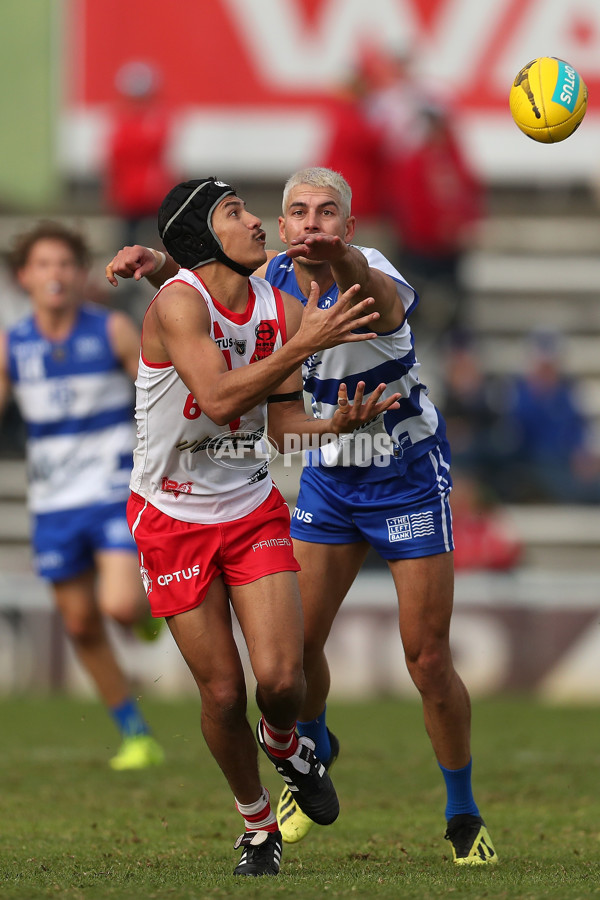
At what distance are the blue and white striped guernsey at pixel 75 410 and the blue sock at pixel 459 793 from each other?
3.40 m

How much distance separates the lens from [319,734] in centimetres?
625

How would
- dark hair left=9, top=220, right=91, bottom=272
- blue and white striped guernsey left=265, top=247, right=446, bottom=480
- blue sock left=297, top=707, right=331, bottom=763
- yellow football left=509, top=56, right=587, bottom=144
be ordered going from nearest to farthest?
1. blue and white striped guernsey left=265, top=247, right=446, bottom=480
2. yellow football left=509, top=56, right=587, bottom=144
3. blue sock left=297, top=707, right=331, bottom=763
4. dark hair left=9, top=220, right=91, bottom=272

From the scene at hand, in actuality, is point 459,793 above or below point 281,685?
below

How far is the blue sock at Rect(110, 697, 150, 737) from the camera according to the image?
835cm

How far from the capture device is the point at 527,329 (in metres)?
17.1

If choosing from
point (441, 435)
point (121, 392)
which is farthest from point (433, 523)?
point (121, 392)

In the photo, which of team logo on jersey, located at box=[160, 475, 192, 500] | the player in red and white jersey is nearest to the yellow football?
the player in red and white jersey

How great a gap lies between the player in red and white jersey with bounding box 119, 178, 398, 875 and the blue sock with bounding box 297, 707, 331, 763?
32.6 inches

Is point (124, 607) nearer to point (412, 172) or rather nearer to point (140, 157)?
point (412, 172)

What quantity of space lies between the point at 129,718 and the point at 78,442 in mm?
1679

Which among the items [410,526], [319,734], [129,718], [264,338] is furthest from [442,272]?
[264,338]

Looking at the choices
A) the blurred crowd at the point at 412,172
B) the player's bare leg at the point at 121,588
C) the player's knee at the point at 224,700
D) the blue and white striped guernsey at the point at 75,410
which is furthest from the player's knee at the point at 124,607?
the blurred crowd at the point at 412,172

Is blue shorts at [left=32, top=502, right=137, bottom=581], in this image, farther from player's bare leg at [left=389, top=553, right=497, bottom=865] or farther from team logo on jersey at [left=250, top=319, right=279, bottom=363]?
team logo on jersey at [left=250, top=319, right=279, bottom=363]

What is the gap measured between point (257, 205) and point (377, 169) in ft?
8.91
